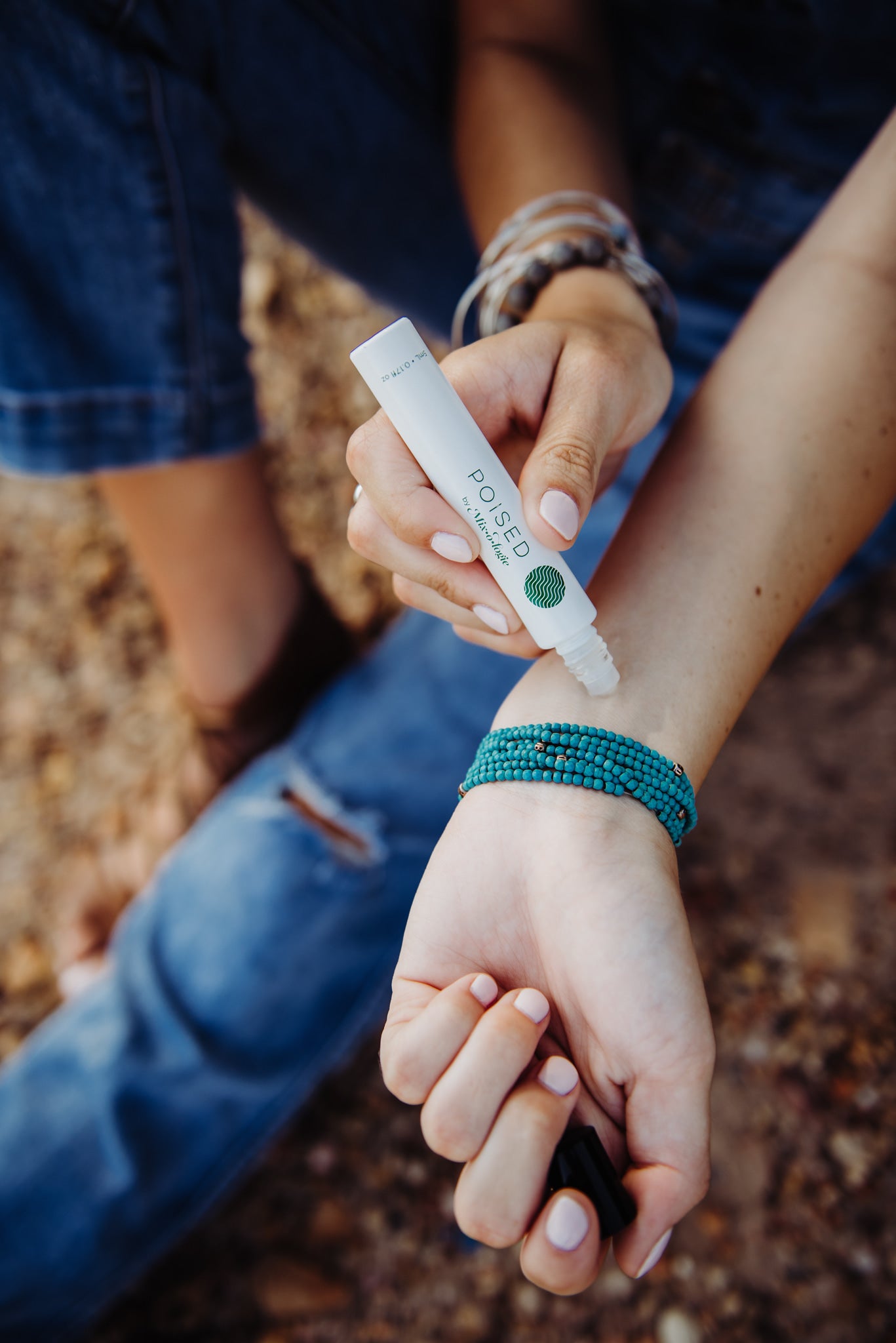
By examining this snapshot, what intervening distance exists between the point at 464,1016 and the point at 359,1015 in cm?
73

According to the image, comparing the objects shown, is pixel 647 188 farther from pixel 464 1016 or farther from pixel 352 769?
pixel 464 1016

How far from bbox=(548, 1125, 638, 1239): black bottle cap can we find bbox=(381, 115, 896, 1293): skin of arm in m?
0.01

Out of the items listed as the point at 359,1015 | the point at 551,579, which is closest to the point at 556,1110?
the point at 551,579

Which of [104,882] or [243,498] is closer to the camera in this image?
[243,498]

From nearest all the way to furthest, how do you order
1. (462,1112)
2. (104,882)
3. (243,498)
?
(462,1112), (243,498), (104,882)

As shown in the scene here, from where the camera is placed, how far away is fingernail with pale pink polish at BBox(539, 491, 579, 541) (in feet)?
2.07

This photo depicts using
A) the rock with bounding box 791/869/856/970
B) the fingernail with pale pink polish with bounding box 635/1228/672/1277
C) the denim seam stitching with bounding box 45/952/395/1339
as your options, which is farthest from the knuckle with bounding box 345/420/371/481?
the rock with bounding box 791/869/856/970

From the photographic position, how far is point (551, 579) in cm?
69

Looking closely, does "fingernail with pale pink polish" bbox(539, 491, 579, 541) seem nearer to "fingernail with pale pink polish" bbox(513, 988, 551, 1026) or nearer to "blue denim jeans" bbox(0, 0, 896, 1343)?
"fingernail with pale pink polish" bbox(513, 988, 551, 1026)

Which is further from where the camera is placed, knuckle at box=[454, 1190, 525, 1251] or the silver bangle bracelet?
the silver bangle bracelet

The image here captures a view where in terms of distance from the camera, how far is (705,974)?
131cm

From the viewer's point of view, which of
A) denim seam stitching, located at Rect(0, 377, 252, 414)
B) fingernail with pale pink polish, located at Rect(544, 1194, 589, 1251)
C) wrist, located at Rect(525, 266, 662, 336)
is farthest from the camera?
denim seam stitching, located at Rect(0, 377, 252, 414)

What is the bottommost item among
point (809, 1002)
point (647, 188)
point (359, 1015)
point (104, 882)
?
point (104, 882)

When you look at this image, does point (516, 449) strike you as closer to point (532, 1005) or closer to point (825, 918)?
point (532, 1005)
